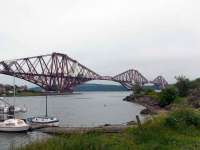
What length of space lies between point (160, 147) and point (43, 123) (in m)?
27.3

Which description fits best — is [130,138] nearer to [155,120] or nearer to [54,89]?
[155,120]

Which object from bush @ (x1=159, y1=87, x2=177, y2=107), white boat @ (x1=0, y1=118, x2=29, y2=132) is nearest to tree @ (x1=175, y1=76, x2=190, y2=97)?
bush @ (x1=159, y1=87, x2=177, y2=107)

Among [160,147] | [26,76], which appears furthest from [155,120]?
[26,76]

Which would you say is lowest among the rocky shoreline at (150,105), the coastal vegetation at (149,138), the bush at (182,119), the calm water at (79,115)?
the calm water at (79,115)

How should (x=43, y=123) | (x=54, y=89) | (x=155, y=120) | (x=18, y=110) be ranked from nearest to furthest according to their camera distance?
(x=155, y=120) < (x=43, y=123) < (x=18, y=110) < (x=54, y=89)

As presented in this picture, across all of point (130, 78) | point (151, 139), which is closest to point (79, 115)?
point (151, 139)

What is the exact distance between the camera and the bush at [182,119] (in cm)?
1540

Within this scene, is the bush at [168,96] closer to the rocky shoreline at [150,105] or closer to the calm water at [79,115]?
the rocky shoreline at [150,105]

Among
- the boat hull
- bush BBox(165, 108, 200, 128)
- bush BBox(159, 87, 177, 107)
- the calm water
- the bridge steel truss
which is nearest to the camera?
bush BBox(165, 108, 200, 128)

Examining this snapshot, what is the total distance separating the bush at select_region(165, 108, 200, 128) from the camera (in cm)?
1540

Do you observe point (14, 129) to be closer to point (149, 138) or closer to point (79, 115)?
point (149, 138)

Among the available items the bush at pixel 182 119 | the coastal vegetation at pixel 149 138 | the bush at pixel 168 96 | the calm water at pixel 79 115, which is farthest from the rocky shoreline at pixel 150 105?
the coastal vegetation at pixel 149 138

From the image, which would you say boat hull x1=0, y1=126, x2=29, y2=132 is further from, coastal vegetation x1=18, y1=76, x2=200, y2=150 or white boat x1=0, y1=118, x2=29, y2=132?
coastal vegetation x1=18, y1=76, x2=200, y2=150

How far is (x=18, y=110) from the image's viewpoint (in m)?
59.8
